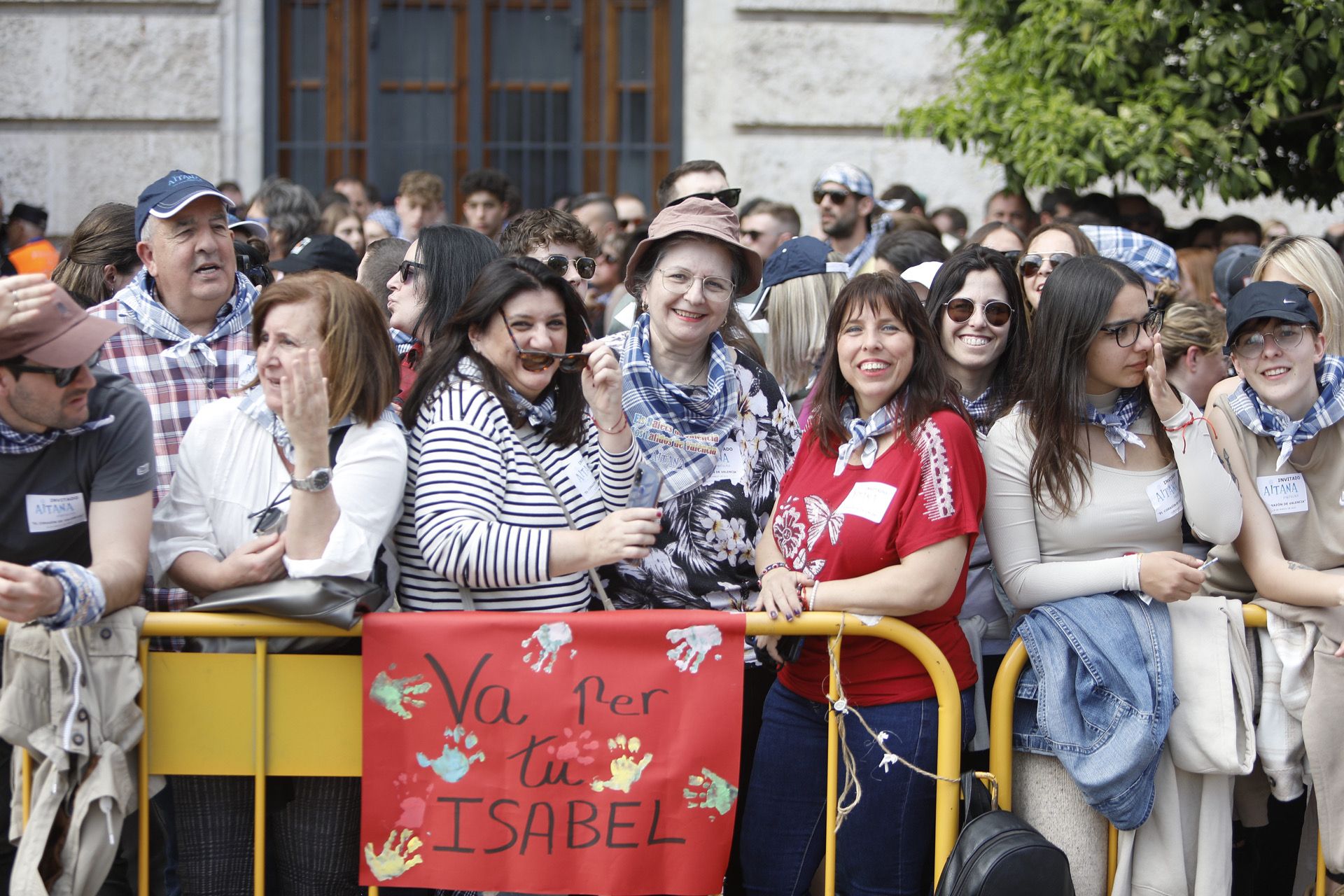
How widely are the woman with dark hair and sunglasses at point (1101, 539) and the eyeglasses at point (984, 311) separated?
34 centimetres

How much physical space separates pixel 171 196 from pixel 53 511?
1309 mm

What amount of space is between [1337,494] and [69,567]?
325 cm

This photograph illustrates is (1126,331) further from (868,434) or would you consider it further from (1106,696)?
(1106,696)

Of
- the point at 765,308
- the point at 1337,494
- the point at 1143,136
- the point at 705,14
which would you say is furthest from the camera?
the point at 705,14

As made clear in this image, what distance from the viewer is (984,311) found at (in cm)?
405

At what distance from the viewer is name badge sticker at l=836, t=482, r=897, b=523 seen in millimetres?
3396

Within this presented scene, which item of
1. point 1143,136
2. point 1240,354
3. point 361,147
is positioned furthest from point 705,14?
point 1240,354

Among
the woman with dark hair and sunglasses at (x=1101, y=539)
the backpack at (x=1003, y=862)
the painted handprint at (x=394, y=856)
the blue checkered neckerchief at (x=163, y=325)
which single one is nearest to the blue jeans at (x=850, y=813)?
the backpack at (x=1003, y=862)

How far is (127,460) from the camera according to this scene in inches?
128

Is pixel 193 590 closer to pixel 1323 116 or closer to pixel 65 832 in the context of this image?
pixel 65 832

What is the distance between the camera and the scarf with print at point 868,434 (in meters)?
3.52

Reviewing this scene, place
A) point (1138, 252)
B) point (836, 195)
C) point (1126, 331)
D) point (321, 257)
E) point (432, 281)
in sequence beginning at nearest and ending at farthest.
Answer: point (1126, 331) → point (432, 281) → point (1138, 252) → point (321, 257) → point (836, 195)

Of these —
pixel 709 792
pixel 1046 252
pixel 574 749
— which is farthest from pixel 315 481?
pixel 1046 252

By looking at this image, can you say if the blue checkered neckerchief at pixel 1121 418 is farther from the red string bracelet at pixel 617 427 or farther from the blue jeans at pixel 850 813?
the red string bracelet at pixel 617 427
